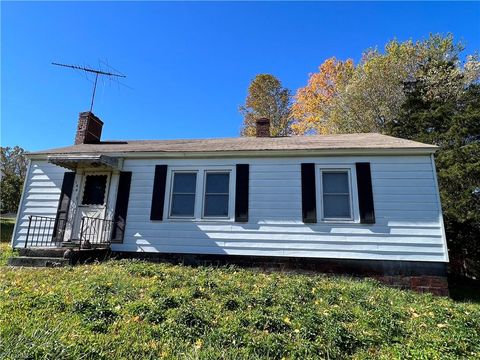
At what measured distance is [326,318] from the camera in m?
4.22

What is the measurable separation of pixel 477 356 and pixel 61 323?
16.4 feet

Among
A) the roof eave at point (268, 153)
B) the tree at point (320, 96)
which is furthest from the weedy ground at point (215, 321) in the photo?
the tree at point (320, 96)

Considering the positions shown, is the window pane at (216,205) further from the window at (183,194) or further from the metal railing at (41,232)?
the metal railing at (41,232)

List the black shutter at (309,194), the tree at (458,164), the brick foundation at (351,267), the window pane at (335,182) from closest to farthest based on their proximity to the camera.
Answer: the brick foundation at (351,267)
the black shutter at (309,194)
the window pane at (335,182)
the tree at (458,164)

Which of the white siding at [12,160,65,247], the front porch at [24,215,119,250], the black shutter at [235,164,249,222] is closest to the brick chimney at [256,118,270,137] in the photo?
the black shutter at [235,164,249,222]

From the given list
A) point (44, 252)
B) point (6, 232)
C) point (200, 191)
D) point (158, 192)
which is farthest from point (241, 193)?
point (6, 232)

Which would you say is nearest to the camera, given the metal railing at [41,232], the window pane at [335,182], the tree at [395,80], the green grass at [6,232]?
the window pane at [335,182]

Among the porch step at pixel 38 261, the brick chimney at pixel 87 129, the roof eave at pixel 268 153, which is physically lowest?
the porch step at pixel 38 261

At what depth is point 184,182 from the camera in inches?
340

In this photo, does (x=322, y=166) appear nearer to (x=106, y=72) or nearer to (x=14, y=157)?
(x=106, y=72)

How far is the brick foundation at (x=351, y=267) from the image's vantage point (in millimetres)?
6914

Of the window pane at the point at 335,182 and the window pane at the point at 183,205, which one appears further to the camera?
the window pane at the point at 183,205

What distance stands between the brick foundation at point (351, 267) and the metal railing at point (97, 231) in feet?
1.88

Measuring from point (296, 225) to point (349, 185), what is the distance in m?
1.72
